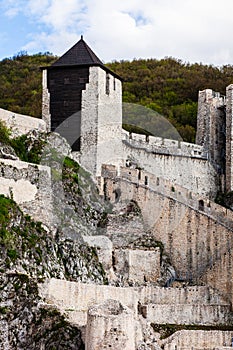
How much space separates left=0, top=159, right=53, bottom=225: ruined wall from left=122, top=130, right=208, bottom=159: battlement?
1055 cm

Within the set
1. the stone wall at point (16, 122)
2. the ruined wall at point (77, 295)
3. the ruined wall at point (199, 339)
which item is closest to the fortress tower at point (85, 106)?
the stone wall at point (16, 122)

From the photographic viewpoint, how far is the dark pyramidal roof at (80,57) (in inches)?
1870

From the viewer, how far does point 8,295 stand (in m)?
33.8

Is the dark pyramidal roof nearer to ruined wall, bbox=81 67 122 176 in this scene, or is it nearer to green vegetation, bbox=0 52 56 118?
ruined wall, bbox=81 67 122 176

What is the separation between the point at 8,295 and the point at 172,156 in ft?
72.5

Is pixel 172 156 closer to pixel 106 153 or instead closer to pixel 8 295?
pixel 106 153

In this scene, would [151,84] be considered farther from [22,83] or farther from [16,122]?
[16,122]

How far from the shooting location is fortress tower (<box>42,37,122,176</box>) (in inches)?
1823

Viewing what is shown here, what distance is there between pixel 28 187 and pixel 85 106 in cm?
880

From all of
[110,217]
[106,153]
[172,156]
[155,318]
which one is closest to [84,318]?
[155,318]

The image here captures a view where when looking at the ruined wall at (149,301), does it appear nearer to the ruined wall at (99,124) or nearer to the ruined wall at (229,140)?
the ruined wall at (99,124)

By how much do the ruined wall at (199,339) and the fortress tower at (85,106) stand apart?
12.1 meters

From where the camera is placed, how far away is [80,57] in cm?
4806

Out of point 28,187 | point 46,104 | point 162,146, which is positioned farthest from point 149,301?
point 162,146
